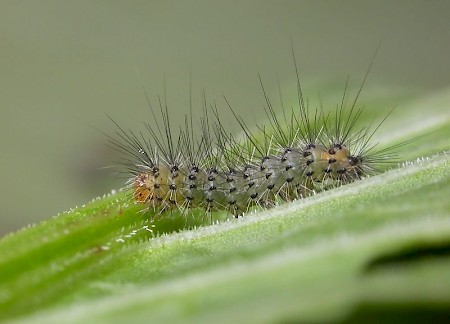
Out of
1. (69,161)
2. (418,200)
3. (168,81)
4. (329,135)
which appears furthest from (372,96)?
(168,81)

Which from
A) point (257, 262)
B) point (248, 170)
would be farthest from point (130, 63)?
point (257, 262)

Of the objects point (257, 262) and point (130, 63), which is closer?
point (257, 262)

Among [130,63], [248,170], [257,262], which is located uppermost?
[130,63]

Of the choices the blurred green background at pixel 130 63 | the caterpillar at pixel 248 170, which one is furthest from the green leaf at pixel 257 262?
the blurred green background at pixel 130 63

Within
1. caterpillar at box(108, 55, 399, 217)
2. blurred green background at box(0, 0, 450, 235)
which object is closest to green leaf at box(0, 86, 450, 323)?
A: caterpillar at box(108, 55, 399, 217)

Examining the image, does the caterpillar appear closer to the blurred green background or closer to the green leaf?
the green leaf

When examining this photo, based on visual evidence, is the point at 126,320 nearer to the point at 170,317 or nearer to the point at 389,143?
the point at 170,317

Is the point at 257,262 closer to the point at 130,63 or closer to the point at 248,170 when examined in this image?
the point at 248,170

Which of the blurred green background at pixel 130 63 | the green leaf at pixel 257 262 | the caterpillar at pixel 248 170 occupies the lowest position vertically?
the green leaf at pixel 257 262

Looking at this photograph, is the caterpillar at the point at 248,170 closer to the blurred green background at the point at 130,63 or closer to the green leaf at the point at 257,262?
the green leaf at the point at 257,262
